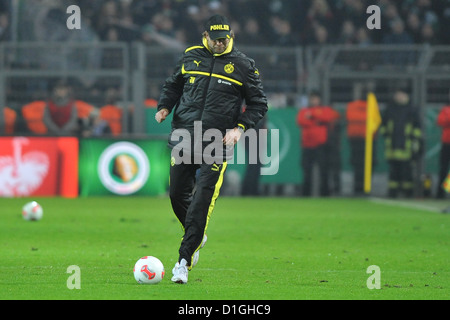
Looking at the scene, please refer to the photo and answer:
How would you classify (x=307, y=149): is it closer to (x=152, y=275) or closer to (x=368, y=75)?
(x=368, y=75)

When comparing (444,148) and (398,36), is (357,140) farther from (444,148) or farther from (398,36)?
(398,36)

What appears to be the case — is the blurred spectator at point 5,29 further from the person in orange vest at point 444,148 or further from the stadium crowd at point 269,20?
the person in orange vest at point 444,148

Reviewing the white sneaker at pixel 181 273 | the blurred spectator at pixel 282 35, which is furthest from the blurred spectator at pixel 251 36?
the white sneaker at pixel 181 273

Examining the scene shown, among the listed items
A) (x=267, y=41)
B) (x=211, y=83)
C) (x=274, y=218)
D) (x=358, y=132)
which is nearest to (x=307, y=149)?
(x=358, y=132)

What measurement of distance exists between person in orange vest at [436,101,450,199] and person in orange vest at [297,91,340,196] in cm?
239

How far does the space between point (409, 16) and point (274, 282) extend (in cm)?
1777

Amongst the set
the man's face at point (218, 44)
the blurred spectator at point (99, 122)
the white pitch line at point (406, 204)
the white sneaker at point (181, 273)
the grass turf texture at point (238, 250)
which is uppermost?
the man's face at point (218, 44)

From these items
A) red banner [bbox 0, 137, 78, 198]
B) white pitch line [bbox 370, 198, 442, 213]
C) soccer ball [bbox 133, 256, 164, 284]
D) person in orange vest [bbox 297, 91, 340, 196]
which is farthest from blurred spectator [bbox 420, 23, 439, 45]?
soccer ball [bbox 133, 256, 164, 284]

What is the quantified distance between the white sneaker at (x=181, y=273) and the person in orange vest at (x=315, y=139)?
12.4 meters

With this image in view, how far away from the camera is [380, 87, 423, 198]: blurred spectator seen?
805 inches

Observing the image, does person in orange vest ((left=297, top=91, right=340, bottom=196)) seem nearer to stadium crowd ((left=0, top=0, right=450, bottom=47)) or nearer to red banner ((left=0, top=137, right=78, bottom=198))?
stadium crowd ((left=0, top=0, right=450, bottom=47))

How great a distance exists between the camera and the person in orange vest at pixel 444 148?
802 inches

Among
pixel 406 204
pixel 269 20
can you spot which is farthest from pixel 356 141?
pixel 269 20

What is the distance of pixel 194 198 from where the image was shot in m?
8.34
